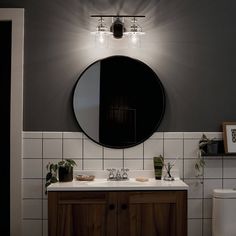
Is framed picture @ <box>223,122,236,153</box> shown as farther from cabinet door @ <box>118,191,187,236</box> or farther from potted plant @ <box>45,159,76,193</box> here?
potted plant @ <box>45,159,76,193</box>

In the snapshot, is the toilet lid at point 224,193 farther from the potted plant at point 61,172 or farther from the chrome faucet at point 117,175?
the potted plant at point 61,172

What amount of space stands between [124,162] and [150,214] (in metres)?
0.51

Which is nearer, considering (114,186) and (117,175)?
(114,186)

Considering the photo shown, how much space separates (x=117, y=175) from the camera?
2.39 meters

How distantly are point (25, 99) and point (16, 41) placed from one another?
0.47 m

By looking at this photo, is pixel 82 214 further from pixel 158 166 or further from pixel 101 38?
pixel 101 38

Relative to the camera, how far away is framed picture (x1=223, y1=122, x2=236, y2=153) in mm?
2414

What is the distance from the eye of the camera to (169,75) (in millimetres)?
2459

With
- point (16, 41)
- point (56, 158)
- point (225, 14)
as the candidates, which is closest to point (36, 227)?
point (56, 158)

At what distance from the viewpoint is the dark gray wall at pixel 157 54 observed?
2.44m

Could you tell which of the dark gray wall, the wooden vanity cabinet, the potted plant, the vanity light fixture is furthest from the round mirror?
the wooden vanity cabinet

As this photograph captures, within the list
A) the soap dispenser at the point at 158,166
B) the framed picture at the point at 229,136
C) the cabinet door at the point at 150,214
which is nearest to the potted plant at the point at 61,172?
the cabinet door at the point at 150,214

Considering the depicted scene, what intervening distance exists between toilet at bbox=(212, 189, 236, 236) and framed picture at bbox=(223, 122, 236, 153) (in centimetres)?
34

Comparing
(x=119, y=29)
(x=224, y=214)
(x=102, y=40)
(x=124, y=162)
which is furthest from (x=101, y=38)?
(x=224, y=214)
